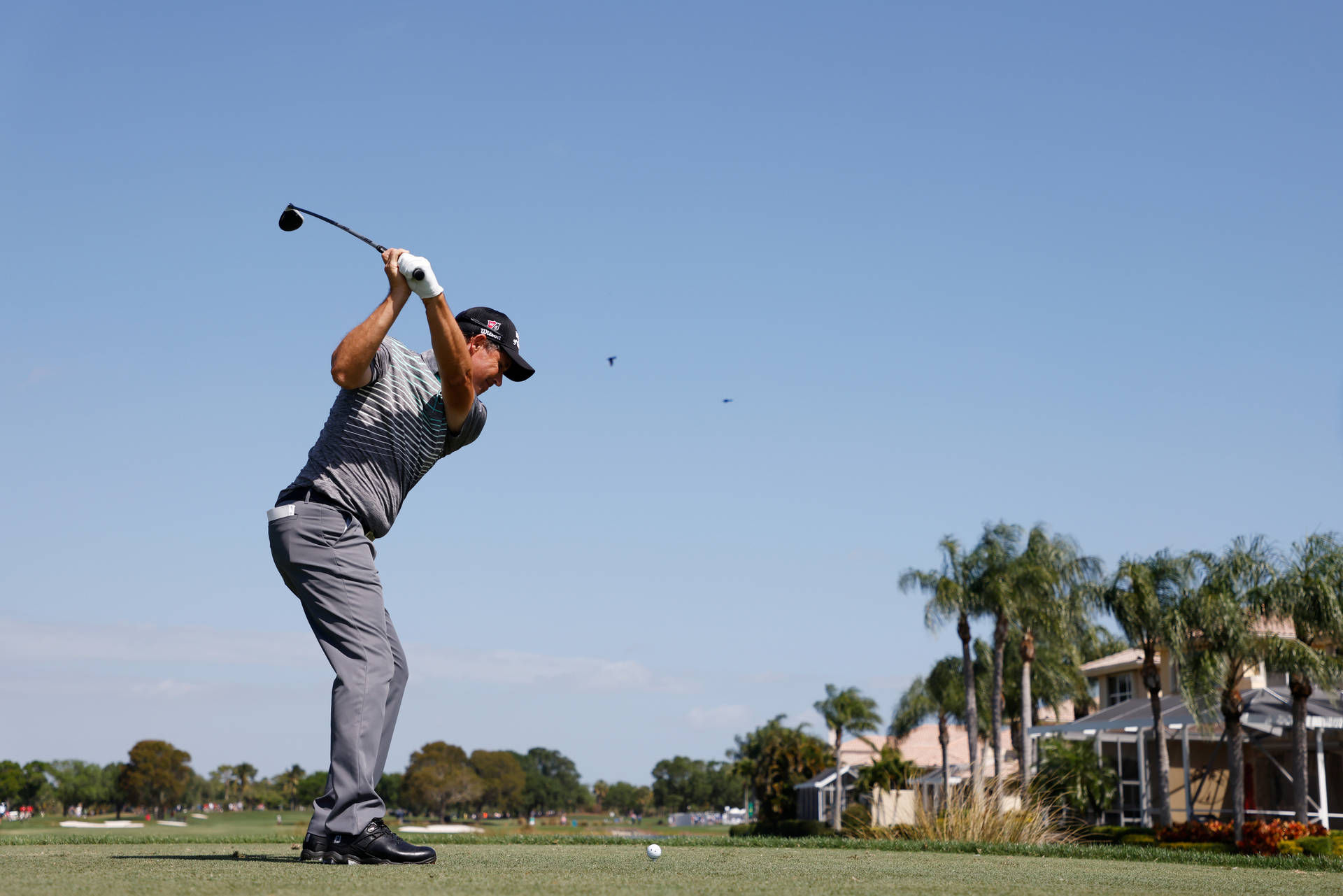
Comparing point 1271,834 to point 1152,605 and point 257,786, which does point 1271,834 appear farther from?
point 257,786

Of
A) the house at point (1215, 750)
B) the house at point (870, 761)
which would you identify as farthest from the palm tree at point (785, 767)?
the house at point (1215, 750)

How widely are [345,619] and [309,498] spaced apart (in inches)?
18.4

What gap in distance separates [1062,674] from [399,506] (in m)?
51.9

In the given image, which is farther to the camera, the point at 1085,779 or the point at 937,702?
the point at 937,702

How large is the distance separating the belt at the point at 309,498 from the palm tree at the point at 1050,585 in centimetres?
4097

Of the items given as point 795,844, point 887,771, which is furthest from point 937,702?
point 795,844

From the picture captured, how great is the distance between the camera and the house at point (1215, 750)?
33188mm

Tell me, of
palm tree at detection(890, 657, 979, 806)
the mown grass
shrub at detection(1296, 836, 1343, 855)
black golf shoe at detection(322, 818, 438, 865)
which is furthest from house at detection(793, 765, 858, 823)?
black golf shoe at detection(322, 818, 438, 865)

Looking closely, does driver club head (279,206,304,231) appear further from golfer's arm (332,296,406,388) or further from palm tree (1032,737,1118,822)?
palm tree (1032,737,1118,822)

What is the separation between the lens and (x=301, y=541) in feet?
13.5

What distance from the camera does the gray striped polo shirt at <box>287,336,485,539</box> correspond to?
167 inches

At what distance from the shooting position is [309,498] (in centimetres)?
422

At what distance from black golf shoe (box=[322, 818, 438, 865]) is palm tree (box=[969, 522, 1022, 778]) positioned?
42.3m

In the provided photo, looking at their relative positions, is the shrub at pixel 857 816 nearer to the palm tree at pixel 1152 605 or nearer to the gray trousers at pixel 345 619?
the palm tree at pixel 1152 605
